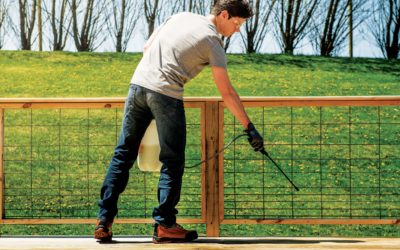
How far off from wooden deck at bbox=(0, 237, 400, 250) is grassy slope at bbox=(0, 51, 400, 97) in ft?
30.5

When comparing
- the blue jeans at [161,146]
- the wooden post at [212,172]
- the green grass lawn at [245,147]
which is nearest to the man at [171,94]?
the blue jeans at [161,146]

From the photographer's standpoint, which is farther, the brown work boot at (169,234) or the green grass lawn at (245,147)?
the green grass lawn at (245,147)

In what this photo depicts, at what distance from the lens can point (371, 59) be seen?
19.7m

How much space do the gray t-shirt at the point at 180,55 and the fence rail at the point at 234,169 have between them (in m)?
0.68

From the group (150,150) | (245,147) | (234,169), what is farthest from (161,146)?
(245,147)

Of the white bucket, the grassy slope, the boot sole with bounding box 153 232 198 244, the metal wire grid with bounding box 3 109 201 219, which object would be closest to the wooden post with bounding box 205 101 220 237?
the boot sole with bounding box 153 232 198 244

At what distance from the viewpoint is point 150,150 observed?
514 centimetres

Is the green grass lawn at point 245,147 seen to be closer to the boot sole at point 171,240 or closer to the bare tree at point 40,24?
the boot sole at point 171,240

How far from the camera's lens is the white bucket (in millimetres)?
5125

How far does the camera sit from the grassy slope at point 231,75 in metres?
15.2

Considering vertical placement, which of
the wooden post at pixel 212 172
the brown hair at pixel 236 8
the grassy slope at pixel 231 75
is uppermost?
the grassy slope at pixel 231 75

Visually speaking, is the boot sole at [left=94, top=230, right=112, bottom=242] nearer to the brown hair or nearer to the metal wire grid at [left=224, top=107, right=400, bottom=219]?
the brown hair

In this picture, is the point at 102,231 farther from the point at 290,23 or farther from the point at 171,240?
the point at 290,23

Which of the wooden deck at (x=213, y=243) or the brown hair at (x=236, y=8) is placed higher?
the brown hair at (x=236, y=8)
